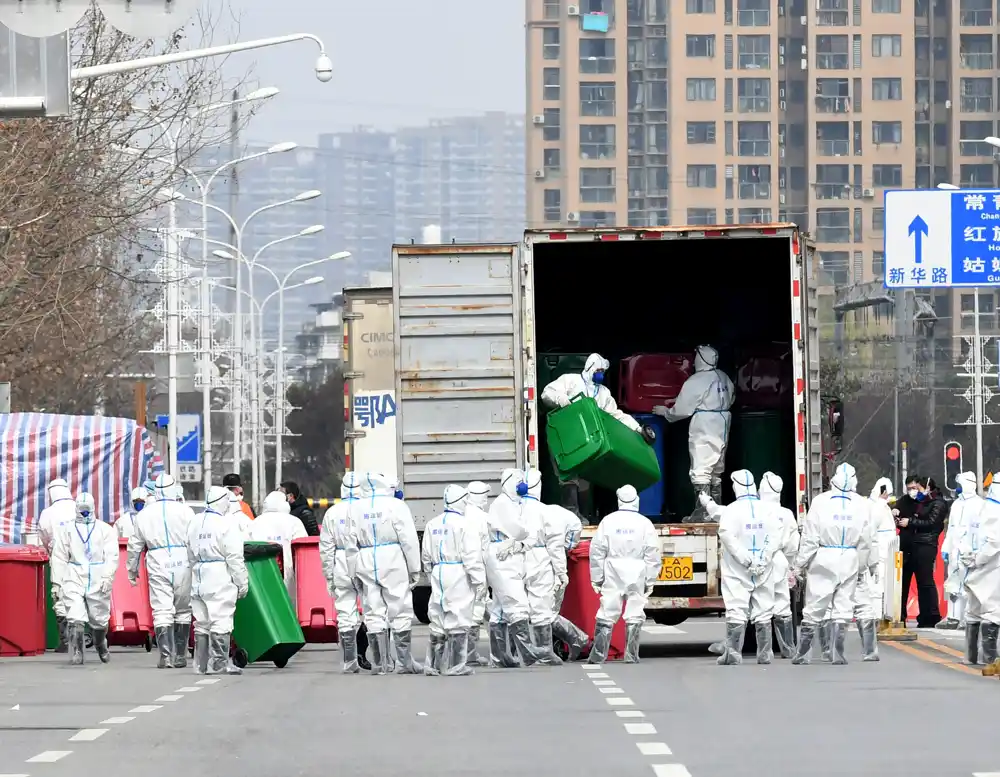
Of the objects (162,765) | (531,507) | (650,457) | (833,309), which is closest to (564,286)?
(650,457)

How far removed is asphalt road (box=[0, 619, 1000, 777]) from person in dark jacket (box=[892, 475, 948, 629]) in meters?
6.24

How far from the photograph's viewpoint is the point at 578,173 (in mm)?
108500

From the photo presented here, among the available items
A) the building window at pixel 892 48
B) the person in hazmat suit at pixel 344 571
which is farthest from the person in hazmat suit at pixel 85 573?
the building window at pixel 892 48

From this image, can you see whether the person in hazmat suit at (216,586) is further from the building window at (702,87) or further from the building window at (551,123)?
the building window at (551,123)

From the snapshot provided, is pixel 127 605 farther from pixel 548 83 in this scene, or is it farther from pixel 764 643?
pixel 548 83

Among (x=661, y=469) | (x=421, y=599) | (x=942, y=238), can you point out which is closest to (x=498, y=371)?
(x=661, y=469)

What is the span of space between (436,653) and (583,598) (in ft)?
6.68

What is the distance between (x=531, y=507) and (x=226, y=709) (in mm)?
5109

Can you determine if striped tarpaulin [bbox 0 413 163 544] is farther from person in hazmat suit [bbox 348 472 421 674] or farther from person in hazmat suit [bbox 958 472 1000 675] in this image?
person in hazmat suit [bbox 958 472 1000 675]

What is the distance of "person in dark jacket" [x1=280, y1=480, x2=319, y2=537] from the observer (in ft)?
84.4

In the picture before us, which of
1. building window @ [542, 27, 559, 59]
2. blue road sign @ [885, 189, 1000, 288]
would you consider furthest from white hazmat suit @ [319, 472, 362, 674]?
building window @ [542, 27, 559, 59]

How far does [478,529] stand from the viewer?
19.3 m

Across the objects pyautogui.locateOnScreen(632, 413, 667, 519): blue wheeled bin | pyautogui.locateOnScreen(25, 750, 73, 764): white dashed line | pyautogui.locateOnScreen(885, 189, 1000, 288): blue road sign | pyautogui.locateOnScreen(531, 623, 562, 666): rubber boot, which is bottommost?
pyautogui.locateOnScreen(531, 623, 562, 666): rubber boot

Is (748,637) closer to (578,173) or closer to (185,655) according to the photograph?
(185,655)
